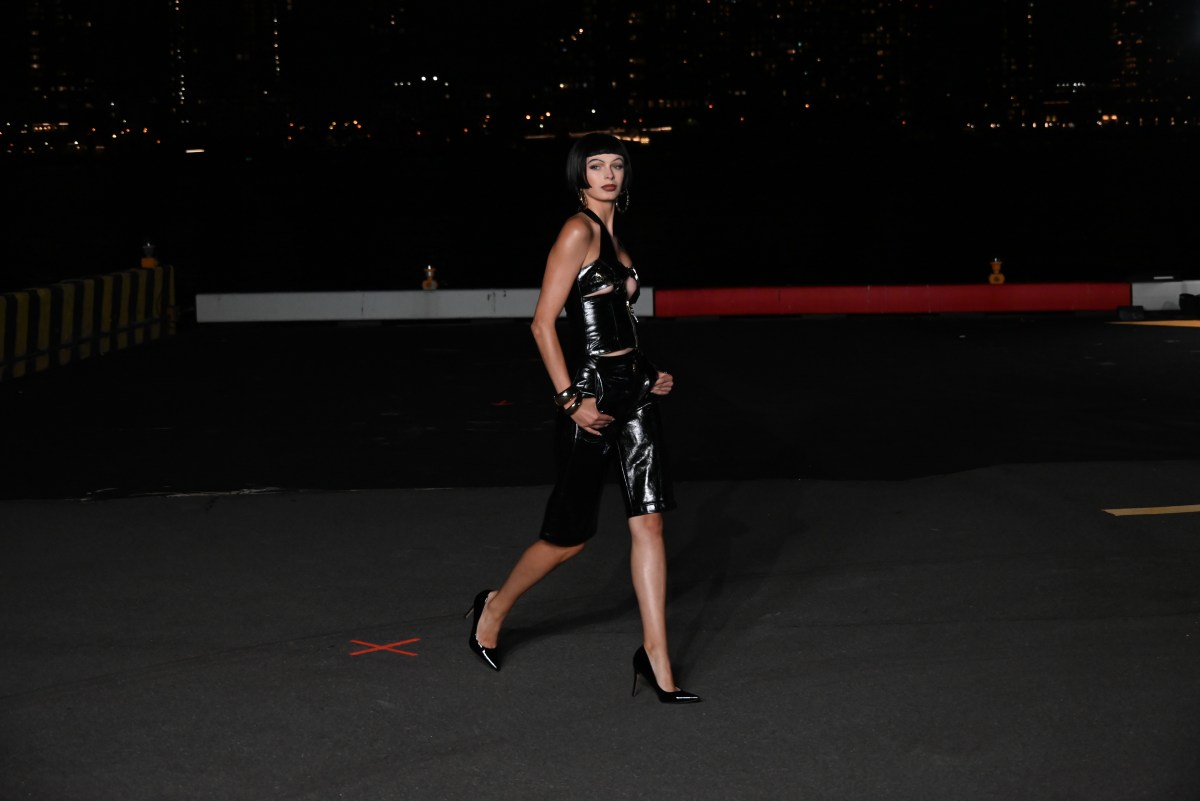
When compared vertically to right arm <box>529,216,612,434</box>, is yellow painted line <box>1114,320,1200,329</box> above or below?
below

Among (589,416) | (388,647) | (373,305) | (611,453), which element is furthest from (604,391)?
(373,305)

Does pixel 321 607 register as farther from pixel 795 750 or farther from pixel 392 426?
pixel 392 426

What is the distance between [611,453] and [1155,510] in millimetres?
4000

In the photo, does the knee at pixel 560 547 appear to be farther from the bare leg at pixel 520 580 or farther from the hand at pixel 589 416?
the hand at pixel 589 416

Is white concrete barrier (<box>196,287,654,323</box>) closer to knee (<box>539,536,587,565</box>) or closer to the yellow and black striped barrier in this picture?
the yellow and black striped barrier

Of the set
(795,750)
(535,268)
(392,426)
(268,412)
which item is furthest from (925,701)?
(535,268)

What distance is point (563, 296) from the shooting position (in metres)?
5.23

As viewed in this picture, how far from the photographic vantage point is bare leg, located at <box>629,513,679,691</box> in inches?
205

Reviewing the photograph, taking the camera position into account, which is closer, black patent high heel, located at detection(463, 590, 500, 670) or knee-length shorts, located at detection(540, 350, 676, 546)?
knee-length shorts, located at detection(540, 350, 676, 546)

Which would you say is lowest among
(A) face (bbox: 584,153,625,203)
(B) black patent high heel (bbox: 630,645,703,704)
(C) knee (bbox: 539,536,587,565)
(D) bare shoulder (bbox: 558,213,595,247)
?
(B) black patent high heel (bbox: 630,645,703,704)

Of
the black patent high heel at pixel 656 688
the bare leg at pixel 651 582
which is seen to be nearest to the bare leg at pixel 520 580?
the bare leg at pixel 651 582

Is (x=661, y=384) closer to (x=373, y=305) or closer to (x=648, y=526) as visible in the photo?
(x=648, y=526)

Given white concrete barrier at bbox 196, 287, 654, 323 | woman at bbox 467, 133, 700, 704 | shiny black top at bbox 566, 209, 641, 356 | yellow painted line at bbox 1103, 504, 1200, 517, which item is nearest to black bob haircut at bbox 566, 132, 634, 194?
woman at bbox 467, 133, 700, 704

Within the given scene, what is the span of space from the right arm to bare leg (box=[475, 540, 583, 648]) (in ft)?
1.78
